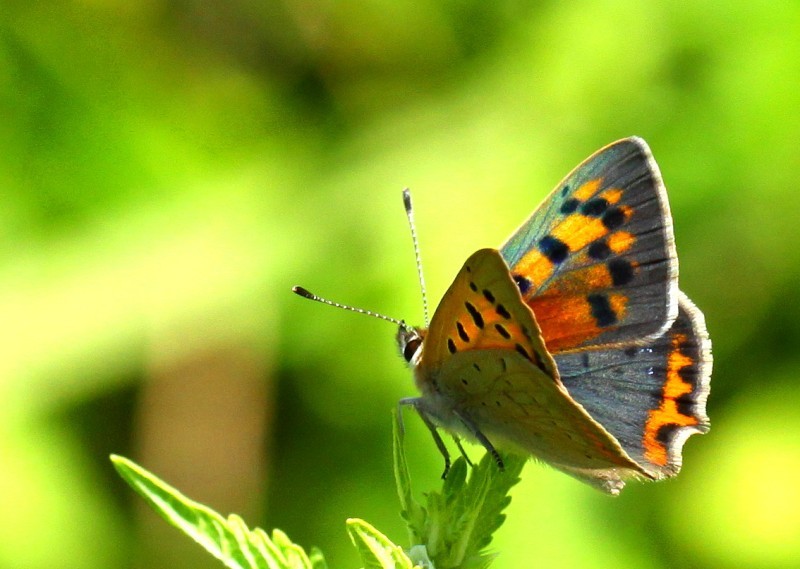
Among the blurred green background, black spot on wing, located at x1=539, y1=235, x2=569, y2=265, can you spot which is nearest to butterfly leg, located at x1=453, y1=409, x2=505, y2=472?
black spot on wing, located at x1=539, y1=235, x2=569, y2=265

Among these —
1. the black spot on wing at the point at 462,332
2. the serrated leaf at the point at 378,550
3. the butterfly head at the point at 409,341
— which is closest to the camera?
the serrated leaf at the point at 378,550

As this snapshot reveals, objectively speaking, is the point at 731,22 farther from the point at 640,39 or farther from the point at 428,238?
the point at 428,238

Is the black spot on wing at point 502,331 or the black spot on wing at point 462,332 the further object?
the black spot on wing at point 462,332

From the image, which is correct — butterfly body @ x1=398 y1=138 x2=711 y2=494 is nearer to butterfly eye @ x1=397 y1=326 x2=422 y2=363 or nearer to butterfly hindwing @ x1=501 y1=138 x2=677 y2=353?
butterfly hindwing @ x1=501 y1=138 x2=677 y2=353

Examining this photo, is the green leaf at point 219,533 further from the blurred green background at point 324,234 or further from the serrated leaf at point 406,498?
the blurred green background at point 324,234

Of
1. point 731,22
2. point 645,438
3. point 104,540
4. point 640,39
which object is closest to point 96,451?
point 104,540

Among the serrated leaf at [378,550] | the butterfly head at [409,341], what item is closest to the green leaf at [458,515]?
the serrated leaf at [378,550]

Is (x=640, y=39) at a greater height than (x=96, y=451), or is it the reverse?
(x=640, y=39)
